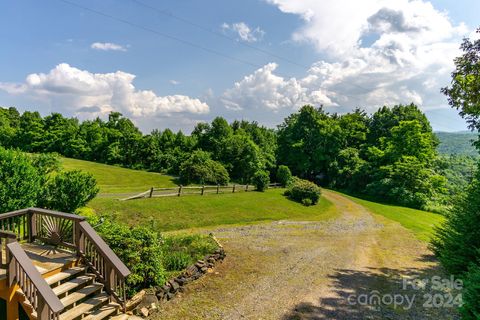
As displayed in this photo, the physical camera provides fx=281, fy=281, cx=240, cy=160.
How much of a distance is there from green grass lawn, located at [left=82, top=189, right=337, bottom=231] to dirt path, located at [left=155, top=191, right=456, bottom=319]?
2298 millimetres

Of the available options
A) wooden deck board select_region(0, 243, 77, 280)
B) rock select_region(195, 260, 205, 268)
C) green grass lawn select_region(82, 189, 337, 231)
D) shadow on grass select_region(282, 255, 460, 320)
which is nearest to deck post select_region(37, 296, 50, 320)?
wooden deck board select_region(0, 243, 77, 280)

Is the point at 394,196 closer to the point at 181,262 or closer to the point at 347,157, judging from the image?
the point at 347,157

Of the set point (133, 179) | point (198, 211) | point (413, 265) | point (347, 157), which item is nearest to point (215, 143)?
point (133, 179)

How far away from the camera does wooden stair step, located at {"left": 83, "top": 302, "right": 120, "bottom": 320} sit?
592 cm

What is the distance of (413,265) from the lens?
11516mm

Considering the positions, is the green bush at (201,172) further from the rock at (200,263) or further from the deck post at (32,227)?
the deck post at (32,227)

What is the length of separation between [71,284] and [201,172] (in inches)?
974

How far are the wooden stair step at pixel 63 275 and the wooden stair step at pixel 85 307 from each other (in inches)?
28.3

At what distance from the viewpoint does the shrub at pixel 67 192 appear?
35.2 feet

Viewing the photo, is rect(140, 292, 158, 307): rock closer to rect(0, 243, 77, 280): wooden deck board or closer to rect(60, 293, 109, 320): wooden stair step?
rect(60, 293, 109, 320): wooden stair step

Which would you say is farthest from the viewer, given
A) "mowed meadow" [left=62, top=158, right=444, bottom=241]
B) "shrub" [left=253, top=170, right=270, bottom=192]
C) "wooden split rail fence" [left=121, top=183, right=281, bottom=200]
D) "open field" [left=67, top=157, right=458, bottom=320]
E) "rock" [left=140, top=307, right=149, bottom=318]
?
"shrub" [left=253, top=170, right=270, bottom=192]

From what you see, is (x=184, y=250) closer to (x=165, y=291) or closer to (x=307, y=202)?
(x=165, y=291)

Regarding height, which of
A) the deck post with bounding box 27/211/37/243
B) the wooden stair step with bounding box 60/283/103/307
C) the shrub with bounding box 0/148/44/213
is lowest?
the wooden stair step with bounding box 60/283/103/307

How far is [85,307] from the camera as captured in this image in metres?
5.93
